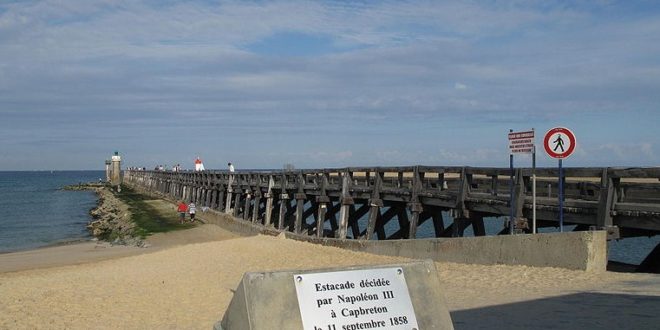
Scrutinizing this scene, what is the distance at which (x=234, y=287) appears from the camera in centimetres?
1309

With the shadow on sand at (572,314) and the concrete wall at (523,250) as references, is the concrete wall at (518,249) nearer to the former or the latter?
the concrete wall at (523,250)

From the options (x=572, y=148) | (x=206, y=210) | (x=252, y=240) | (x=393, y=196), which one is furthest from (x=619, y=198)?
(x=206, y=210)

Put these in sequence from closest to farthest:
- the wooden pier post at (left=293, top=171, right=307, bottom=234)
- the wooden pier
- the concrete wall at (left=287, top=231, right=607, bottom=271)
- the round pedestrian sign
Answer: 1. the concrete wall at (left=287, top=231, right=607, bottom=271)
2. the wooden pier
3. the round pedestrian sign
4. the wooden pier post at (left=293, top=171, right=307, bottom=234)

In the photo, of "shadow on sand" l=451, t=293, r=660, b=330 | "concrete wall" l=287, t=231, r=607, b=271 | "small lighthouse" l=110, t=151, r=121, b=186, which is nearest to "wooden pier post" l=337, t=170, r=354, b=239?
"concrete wall" l=287, t=231, r=607, b=271

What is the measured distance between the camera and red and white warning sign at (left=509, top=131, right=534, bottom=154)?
13352 mm

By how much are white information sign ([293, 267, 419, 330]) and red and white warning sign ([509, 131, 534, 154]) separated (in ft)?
28.6

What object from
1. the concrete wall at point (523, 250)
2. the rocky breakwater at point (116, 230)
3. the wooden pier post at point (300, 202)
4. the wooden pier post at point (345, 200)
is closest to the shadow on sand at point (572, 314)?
the concrete wall at point (523, 250)

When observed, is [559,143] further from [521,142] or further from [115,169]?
[115,169]

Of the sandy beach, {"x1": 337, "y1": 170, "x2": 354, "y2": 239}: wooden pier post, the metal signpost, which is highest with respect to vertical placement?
the metal signpost

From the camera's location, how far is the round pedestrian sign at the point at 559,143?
12734mm

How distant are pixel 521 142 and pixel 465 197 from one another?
273cm

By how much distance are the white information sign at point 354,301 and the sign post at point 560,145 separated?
832cm

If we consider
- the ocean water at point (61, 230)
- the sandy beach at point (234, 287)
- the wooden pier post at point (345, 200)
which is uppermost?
the wooden pier post at point (345, 200)

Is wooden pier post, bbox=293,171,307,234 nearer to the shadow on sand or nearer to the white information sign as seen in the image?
the shadow on sand
